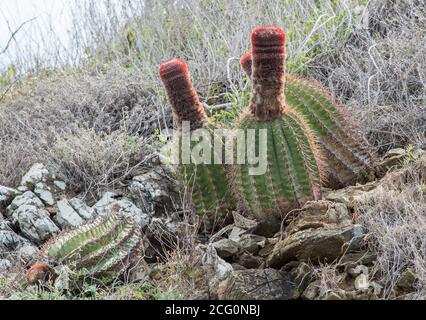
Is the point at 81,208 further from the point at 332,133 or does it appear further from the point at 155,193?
the point at 332,133

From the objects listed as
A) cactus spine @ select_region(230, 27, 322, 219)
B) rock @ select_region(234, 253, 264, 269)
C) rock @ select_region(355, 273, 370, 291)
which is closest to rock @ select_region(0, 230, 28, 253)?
cactus spine @ select_region(230, 27, 322, 219)

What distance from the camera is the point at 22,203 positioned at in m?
5.02

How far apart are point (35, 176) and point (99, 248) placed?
1.39 metres

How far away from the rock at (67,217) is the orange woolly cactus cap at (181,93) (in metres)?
0.95

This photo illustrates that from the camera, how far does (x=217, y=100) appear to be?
6.32m

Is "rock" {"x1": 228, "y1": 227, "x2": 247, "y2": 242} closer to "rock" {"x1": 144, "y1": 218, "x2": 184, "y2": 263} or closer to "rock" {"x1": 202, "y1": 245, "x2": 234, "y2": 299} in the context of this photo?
"rock" {"x1": 144, "y1": 218, "x2": 184, "y2": 263}

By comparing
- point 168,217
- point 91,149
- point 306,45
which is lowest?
point 168,217

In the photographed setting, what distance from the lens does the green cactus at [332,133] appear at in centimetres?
465

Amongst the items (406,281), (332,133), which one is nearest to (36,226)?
(332,133)

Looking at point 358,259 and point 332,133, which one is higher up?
point 332,133
